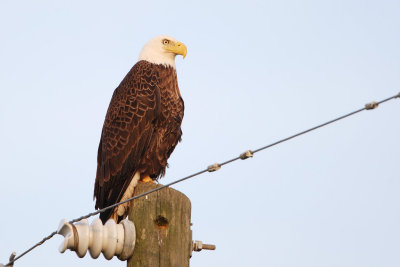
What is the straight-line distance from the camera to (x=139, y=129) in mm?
6828

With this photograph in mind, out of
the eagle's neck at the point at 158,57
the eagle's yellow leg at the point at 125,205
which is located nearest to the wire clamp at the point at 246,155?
the eagle's yellow leg at the point at 125,205

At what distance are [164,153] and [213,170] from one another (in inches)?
120

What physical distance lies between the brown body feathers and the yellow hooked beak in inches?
9.2

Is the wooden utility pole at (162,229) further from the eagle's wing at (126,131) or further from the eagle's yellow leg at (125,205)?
the eagle's wing at (126,131)

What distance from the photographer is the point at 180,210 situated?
4.19 metres

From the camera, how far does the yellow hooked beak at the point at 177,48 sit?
7.39 meters

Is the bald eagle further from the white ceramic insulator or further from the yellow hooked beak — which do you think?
the white ceramic insulator

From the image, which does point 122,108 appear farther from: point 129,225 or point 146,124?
point 129,225

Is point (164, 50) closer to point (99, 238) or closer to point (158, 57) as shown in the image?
point (158, 57)

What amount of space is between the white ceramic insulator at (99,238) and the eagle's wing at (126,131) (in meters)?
2.31

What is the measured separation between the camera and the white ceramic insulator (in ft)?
12.4

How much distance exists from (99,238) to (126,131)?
3067mm

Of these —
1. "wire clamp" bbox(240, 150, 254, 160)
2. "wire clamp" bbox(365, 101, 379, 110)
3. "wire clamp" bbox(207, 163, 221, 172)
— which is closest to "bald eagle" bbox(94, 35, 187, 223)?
"wire clamp" bbox(207, 163, 221, 172)

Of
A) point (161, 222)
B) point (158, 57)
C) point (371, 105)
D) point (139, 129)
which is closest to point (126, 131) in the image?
point (139, 129)
